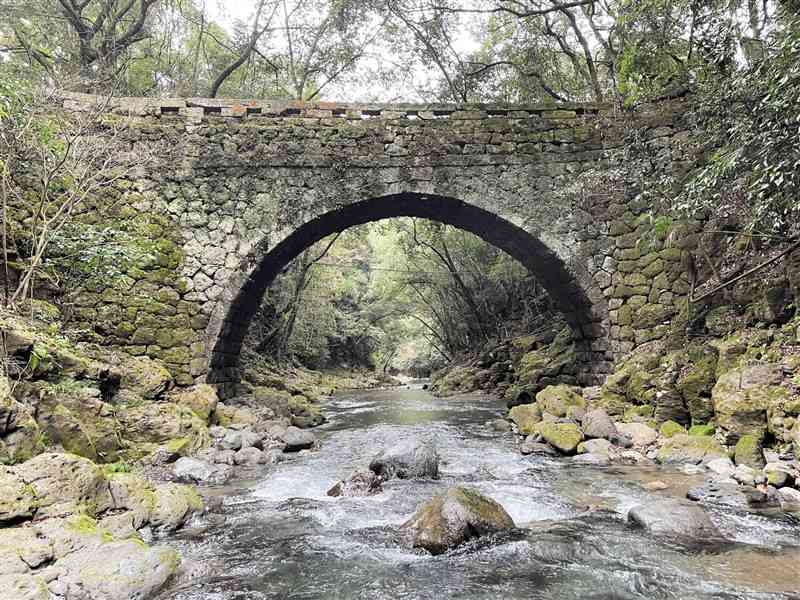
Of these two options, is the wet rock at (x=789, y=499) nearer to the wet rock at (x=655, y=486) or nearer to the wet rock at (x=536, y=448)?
the wet rock at (x=655, y=486)

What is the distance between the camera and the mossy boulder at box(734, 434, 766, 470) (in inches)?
167

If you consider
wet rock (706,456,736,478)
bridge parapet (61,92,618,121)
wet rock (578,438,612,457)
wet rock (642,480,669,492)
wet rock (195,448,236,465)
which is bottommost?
wet rock (195,448,236,465)

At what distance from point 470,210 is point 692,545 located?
19.1ft

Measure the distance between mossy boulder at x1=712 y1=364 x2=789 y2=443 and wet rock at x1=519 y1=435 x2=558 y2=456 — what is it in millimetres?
1768

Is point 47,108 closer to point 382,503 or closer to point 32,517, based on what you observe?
point 32,517

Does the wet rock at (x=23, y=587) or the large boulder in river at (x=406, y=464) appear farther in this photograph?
the large boulder in river at (x=406, y=464)

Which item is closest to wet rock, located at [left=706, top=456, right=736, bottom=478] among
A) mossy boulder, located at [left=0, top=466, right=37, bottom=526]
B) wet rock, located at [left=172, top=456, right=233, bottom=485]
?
wet rock, located at [left=172, top=456, right=233, bottom=485]

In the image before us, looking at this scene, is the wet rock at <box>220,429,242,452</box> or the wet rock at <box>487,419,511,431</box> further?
the wet rock at <box>487,419,511,431</box>

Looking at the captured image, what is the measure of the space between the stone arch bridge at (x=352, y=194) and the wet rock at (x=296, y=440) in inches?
64.2

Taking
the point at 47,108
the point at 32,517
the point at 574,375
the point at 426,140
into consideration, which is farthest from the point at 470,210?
the point at 32,517

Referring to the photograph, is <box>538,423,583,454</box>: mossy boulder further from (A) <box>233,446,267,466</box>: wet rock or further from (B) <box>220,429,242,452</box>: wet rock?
(B) <box>220,429,242,452</box>: wet rock

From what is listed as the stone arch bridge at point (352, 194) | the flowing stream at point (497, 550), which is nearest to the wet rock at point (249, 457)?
the flowing stream at point (497, 550)

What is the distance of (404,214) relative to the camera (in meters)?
8.76

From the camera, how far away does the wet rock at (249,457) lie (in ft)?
18.5
